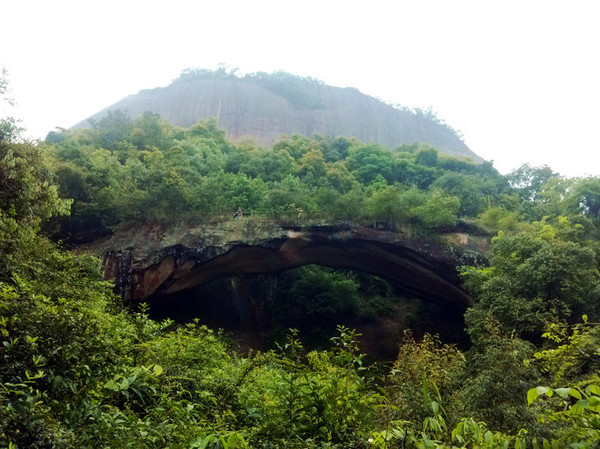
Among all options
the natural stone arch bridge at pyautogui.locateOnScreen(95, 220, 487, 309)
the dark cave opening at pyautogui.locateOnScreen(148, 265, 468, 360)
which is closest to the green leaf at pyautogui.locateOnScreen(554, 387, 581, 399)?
the natural stone arch bridge at pyautogui.locateOnScreen(95, 220, 487, 309)

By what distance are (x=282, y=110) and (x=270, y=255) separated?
32.2m

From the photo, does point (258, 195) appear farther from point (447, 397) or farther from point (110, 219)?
point (447, 397)

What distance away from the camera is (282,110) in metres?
42.4

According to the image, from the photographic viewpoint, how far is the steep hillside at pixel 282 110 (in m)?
39.3

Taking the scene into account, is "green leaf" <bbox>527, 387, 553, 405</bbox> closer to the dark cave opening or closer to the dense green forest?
the dense green forest

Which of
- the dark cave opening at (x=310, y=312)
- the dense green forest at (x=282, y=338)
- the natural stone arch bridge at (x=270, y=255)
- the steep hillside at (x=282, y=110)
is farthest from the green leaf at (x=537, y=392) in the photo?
the steep hillside at (x=282, y=110)

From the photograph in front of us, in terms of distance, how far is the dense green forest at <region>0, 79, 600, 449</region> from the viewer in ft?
6.83

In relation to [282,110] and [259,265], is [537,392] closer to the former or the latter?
[259,265]

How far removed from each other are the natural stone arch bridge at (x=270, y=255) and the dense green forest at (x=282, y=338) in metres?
0.57

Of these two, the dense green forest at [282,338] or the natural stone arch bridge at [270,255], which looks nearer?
the dense green forest at [282,338]

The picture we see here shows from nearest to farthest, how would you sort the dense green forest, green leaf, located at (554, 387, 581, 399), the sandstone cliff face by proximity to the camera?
1. green leaf, located at (554, 387, 581, 399)
2. the dense green forest
3. the sandstone cliff face

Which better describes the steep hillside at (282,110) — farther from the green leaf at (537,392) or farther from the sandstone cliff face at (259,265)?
the green leaf at (537,392)

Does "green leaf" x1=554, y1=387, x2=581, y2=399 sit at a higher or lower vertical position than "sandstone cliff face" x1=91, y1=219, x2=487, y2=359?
higher

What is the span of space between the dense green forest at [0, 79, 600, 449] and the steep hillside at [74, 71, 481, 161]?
1721cm
